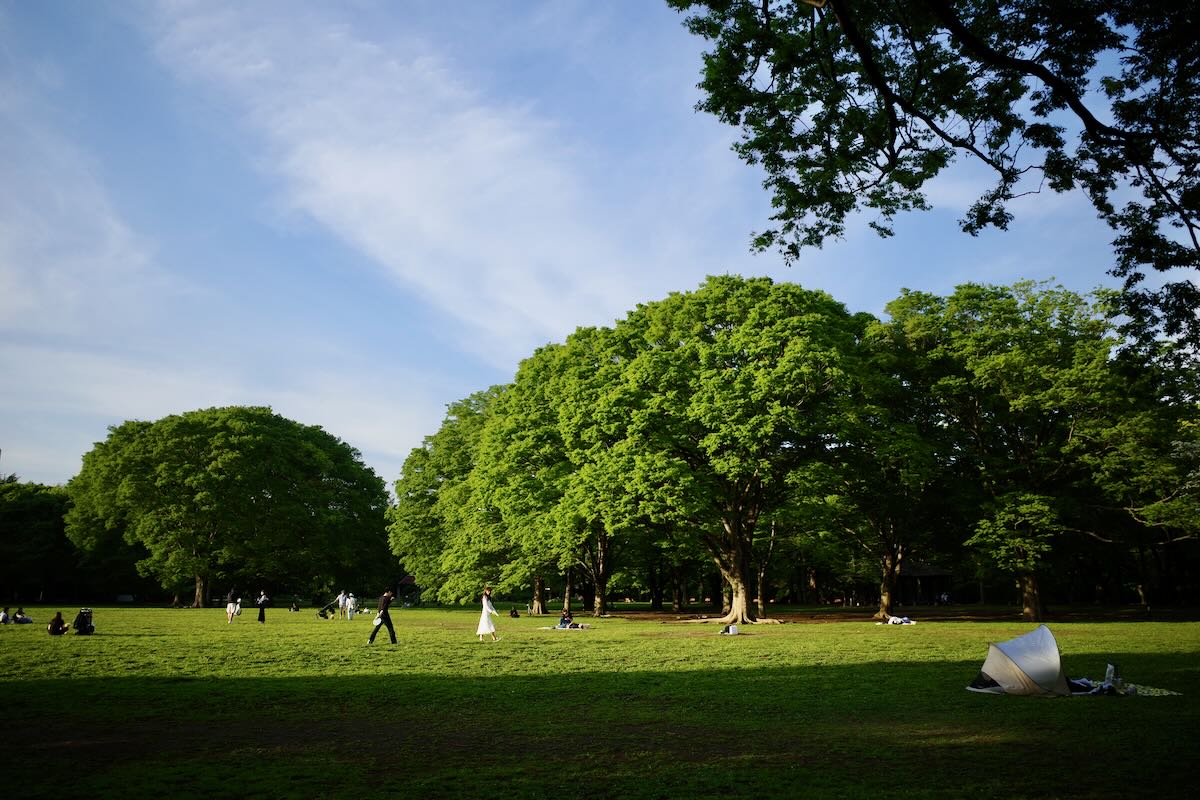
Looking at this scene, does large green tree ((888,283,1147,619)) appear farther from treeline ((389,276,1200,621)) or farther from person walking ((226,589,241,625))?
person walking ((226,589,241,625))

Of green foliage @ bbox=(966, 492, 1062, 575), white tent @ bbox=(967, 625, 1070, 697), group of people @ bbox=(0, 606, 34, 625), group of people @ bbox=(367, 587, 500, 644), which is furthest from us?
green foliage @ bbox=(966, 492, 1062, 575)

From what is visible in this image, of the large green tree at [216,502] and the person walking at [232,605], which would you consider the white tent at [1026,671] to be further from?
the large green tree at [216,502]

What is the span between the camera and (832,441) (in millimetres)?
41062

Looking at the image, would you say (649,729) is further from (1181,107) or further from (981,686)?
(1181,107)

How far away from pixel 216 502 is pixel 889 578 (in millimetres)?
51747

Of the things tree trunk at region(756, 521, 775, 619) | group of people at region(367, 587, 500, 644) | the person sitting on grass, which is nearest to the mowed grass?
group of people at region(367, 587, 500, 644)

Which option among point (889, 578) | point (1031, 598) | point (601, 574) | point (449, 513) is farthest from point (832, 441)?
point (449, 513)

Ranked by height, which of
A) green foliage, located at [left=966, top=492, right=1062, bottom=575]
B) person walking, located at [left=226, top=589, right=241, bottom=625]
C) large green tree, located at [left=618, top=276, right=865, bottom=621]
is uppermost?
large green tree, located at [left=618, top=276, right=865, bottom=621]

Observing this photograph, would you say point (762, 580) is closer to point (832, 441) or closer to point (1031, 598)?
point (832, 441)

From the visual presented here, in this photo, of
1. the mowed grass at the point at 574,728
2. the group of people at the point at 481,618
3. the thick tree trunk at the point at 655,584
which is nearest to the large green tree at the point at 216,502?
the thick tree trunk at the point at 655,584

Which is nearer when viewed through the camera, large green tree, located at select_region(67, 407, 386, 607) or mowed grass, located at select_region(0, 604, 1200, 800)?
mowed grass, located at select_region(0, 604, 1200, 800)

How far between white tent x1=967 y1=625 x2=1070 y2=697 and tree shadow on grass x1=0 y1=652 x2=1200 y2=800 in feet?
1.61

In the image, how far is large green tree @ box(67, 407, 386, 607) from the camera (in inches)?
2486

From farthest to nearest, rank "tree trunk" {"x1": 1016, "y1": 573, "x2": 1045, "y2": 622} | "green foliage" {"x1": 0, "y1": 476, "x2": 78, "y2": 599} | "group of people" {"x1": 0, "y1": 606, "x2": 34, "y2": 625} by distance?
"green foliage" {"x1": 0, "y1": 476, "x2": 78, "y2": 599} → "tree trunk" {"x1": 1016, "y1": 573, "x2": 1045, "y2": 622} → "group of people" {"x1": 0, "y1": 606, "x2": 34, "y2": 625}
